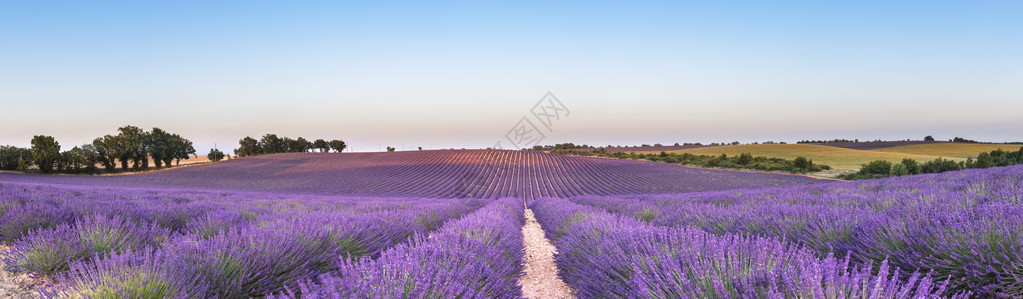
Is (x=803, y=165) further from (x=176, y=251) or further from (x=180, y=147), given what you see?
(x=180, y=147)

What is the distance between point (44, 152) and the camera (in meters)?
37.6

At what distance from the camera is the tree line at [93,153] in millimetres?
38062

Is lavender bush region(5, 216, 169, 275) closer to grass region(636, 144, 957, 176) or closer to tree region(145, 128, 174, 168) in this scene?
grass region(636, 144, 957, 176)

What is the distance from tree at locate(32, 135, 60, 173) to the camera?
37.6m

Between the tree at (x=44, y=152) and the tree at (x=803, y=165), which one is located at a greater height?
the tree at (x=44, y=152)

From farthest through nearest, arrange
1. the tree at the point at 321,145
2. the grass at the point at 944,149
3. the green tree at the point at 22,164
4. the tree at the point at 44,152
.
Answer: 1. the tree at the point at 321,145
2. the grass at the point at 944,149
3. the green tree at the point at 22,164
4. the tree at the point at 44,152

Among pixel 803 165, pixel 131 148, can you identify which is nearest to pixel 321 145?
pixel 131 148

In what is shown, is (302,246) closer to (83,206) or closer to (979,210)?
(83,206)

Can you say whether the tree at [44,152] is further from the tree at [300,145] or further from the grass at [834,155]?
the grass at [834,155]

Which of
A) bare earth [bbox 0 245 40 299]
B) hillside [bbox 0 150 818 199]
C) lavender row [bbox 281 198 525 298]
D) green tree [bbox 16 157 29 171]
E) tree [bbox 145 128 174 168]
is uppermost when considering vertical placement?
tree [bbox 145 128 174 168]

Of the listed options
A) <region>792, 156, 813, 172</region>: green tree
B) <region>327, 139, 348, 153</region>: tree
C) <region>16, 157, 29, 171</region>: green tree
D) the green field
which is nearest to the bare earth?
<region>792, 156, 813, 172</region>: green tree

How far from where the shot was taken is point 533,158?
144 feet

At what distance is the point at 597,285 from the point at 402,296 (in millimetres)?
1344

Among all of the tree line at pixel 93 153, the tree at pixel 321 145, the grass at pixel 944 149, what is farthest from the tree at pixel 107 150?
the grass at pixel 944 149
